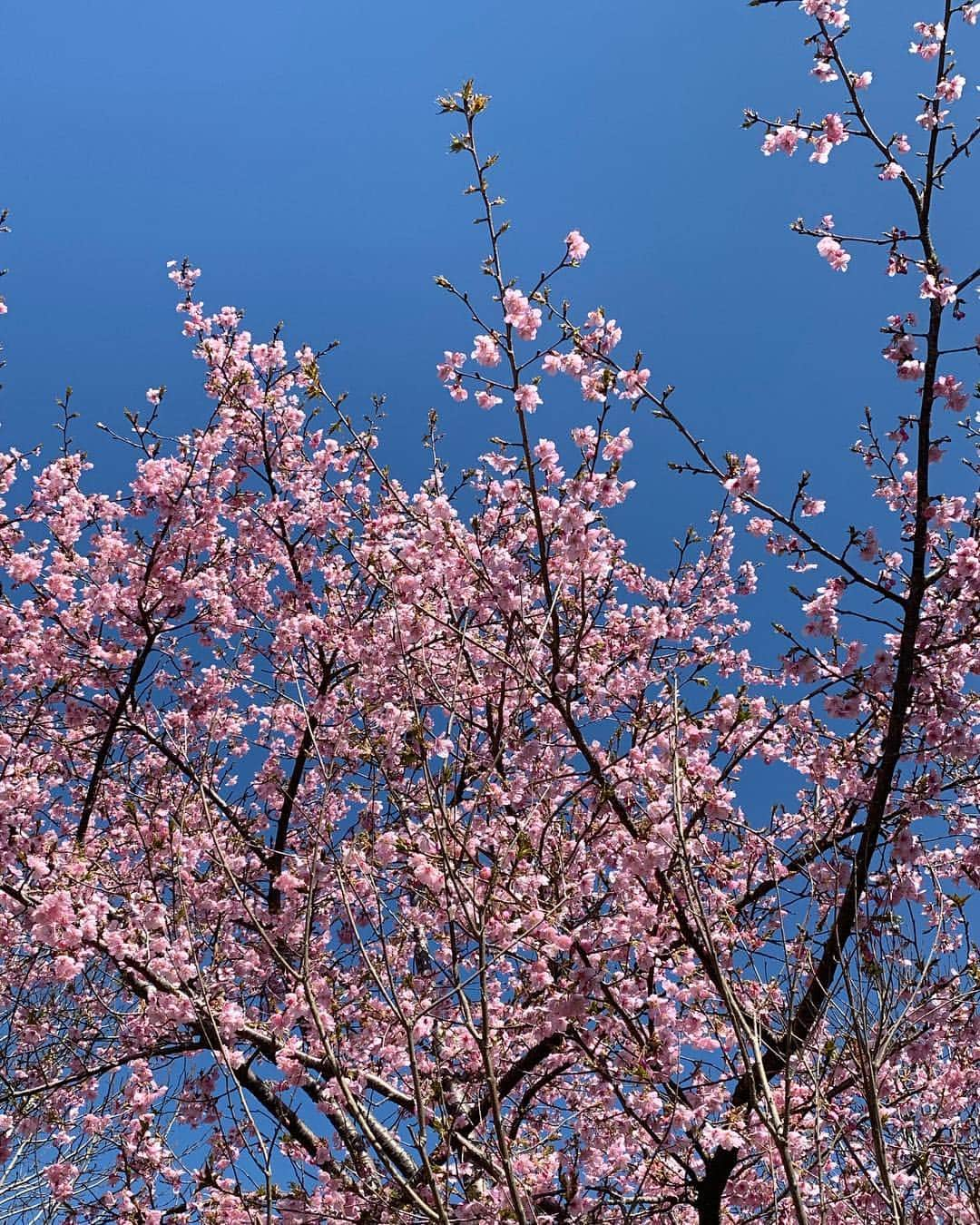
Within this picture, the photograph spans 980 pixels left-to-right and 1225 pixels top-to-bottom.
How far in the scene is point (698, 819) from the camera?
5363mm

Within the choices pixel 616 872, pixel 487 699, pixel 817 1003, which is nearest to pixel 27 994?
pixel 487 699

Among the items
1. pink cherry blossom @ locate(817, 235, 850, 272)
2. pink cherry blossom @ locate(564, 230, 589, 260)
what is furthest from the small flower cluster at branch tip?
pink cherry blossom @ locate(817, 235, 850, 272)

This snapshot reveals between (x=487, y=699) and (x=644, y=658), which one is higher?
(x=644, y=658)

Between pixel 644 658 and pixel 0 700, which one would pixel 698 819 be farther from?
pixel 0 700

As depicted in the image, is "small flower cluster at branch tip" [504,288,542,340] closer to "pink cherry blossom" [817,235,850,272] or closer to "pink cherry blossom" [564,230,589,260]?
"pink cherry blossom" [564,230,589,260]

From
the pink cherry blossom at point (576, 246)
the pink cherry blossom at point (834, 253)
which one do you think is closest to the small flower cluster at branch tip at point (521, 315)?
the pink cherry blossom at point (576, 246)

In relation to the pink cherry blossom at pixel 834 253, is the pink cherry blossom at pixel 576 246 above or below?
below

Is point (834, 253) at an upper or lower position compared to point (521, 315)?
upper

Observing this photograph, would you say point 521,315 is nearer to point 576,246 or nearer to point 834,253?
point 576,246

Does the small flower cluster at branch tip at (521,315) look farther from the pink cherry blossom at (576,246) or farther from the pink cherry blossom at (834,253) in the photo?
the pink cherry blossom at (834,253)

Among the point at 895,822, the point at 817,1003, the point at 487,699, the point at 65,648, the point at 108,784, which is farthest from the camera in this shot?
the point at 108,784

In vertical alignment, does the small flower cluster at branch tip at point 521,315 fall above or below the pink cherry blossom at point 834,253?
below

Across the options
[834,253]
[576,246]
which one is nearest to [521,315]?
[576,246]

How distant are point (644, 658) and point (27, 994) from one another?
6.23 m
